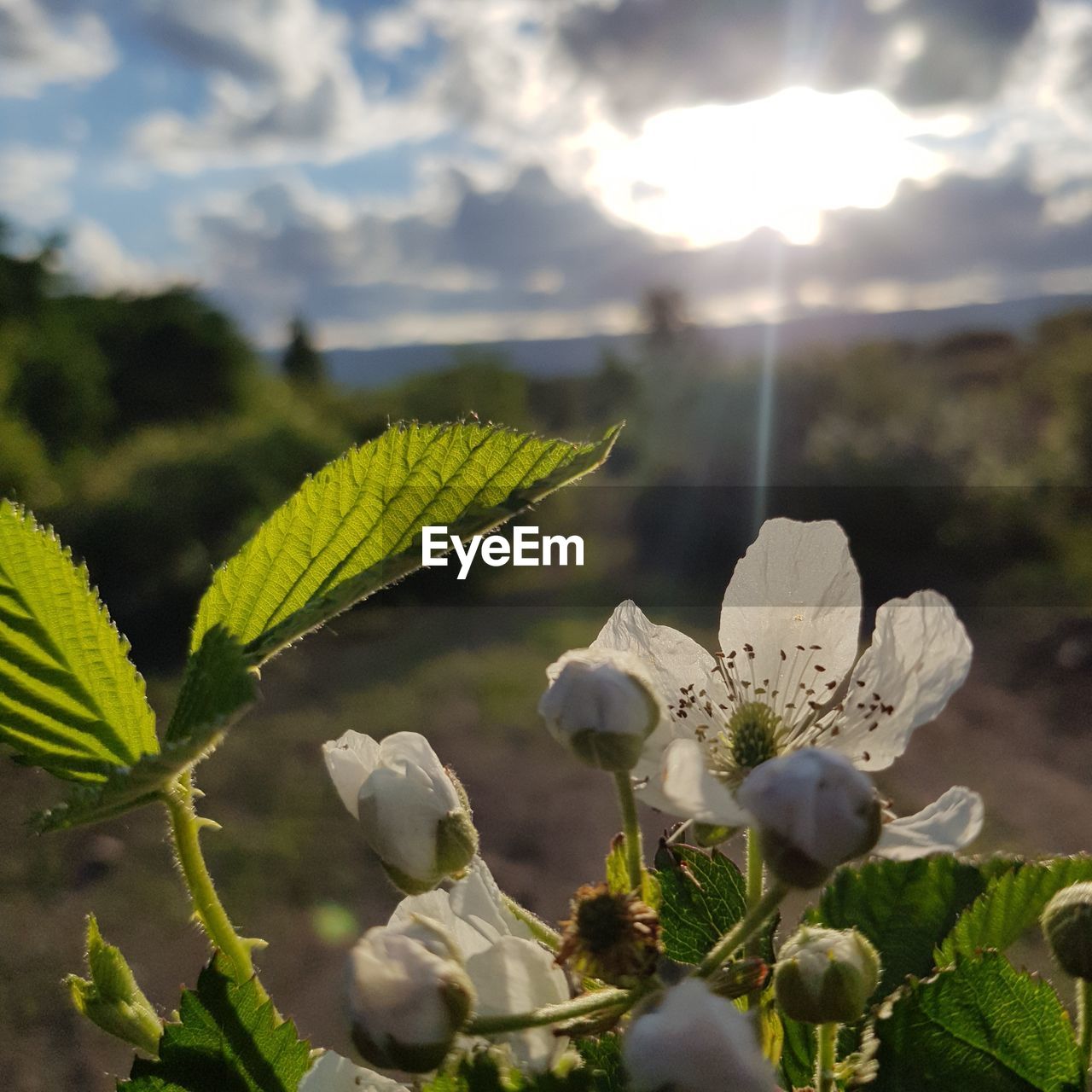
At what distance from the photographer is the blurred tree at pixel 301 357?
10.2m

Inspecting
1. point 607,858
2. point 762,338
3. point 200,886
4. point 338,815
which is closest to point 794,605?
point 607,858

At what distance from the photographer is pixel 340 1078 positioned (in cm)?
36

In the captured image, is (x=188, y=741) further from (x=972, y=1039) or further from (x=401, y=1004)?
(x=972, y=1039)

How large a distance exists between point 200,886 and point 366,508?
0.15 metres

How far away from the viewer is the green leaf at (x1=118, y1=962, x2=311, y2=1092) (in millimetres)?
371

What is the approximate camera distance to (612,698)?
381mm

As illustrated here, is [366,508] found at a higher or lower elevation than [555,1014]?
higher

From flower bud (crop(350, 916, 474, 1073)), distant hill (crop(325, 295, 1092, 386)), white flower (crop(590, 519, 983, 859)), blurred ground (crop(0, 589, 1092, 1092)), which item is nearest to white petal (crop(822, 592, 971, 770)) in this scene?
white flower (crop(590, 519, 983, 859))

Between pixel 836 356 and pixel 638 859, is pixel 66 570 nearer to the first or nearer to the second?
pixel 638 859

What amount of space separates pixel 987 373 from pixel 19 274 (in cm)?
733

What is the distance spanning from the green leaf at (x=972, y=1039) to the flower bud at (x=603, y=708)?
11 centimetres

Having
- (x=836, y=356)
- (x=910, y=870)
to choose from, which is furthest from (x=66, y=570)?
(x=836, y=356)

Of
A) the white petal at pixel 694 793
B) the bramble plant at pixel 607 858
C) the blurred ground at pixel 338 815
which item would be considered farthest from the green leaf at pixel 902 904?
the blurred ground at pixel 338 815

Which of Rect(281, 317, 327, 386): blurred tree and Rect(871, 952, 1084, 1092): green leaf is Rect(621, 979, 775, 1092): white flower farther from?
Rect(281, 317, 327, 386): blurred tree
